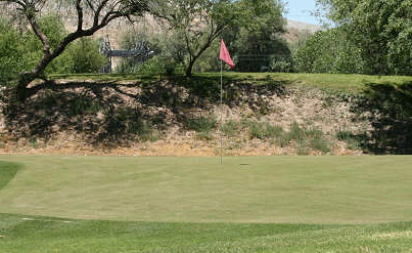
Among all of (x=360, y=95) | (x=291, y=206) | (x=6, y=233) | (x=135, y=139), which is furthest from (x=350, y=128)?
(x=6, y=233)

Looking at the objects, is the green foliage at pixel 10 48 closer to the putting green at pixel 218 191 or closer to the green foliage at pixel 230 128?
the green foliage at pixel 230 128

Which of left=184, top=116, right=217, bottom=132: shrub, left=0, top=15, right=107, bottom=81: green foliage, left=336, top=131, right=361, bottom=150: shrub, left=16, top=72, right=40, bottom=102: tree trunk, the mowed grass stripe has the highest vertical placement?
left=0, top=15, right=107, bottom=81: green foliage

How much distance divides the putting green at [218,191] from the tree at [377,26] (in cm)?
877

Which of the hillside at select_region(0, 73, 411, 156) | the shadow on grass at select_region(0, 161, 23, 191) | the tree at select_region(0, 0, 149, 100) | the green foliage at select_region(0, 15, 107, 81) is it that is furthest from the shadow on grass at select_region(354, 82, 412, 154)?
the green foliage at select_region(0, 15, 107, 81)

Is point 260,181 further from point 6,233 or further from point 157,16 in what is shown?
point 157,16

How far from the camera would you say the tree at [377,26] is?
2592cm

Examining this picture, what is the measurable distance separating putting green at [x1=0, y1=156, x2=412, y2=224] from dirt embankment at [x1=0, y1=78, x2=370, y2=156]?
9.46 metres

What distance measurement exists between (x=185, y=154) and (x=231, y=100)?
18.3 ft

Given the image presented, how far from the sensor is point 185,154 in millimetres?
28625

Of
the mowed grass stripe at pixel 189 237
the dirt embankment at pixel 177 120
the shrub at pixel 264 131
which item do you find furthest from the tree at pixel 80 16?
the mowed grass stripe at pixel 189 237

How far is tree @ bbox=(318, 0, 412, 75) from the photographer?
85.0 feet

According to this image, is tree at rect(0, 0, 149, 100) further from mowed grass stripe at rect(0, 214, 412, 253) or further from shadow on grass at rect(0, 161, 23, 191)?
mowed grass stripe at rect(0, 214, 412, 253)

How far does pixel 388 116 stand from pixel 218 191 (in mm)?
20498

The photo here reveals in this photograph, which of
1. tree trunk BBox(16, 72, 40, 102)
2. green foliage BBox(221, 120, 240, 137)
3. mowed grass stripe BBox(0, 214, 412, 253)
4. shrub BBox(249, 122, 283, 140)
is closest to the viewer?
mowed grass stripe BBox(0, 214, 412, 253)
